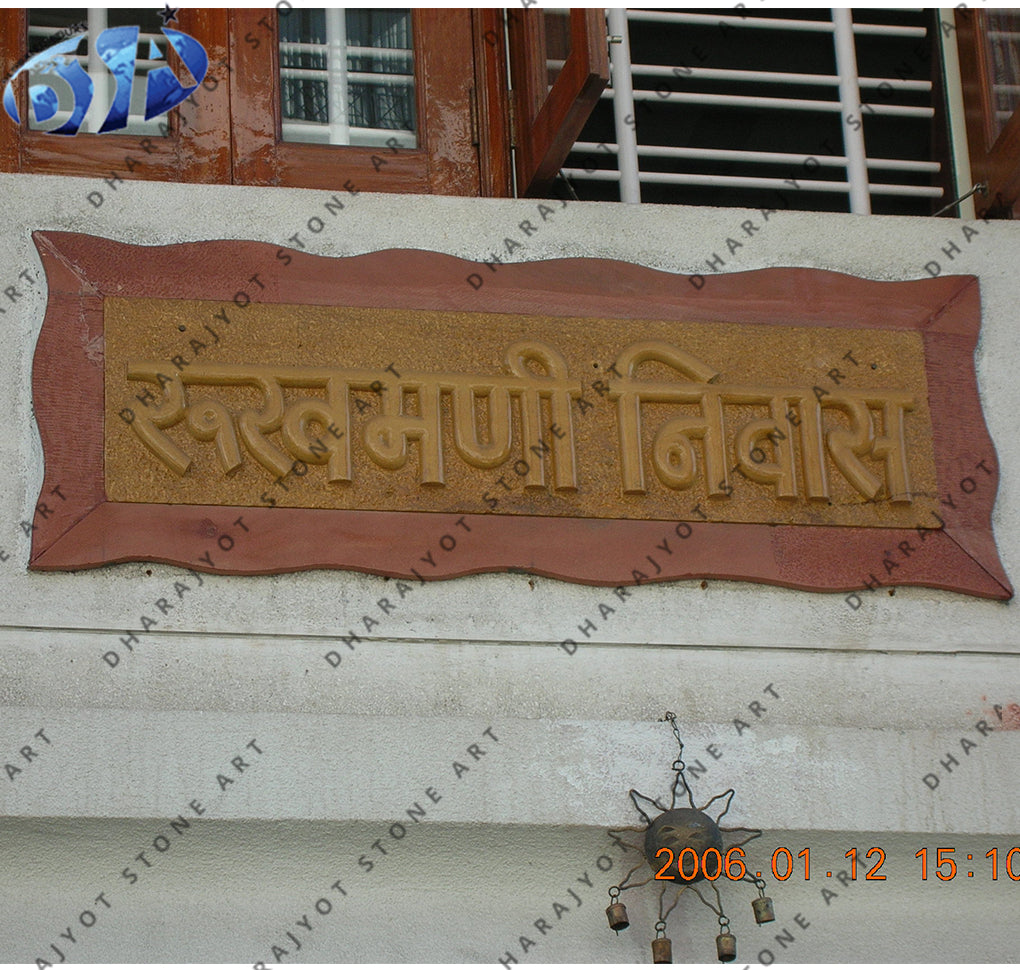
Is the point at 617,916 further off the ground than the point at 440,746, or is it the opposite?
the point at 440,746

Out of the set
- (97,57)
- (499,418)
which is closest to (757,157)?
(499,418)

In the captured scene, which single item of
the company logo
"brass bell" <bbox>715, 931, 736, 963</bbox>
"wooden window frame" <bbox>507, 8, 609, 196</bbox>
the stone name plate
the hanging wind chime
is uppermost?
"wooden window frame" <bbox>507, 8, 609, 196</bbox>

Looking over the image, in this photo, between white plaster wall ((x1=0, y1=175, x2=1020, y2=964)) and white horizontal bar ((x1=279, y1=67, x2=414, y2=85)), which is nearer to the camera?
white plaster wall ((x1=0, y1=175, x2=1020, y2=964))

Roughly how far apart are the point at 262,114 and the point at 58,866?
266 centimetres

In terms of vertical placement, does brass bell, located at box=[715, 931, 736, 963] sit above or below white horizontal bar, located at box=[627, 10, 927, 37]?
below

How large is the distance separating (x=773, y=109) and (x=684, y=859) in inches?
121

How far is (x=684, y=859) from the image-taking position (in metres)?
4.85

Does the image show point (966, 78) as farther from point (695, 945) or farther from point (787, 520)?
point (695, 945)

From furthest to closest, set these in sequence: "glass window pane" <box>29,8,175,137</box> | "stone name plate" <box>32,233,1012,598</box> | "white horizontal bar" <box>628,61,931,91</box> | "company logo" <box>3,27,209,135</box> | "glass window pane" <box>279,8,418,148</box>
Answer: "white horizontal bar" <box>628,61,931,91</box>, "glass window pane" <box>279,8,418,148</box>, "glass window pane" <box>29,8,175,137</box>, "stone name plate" <box>32,233,1012,598</box>, "company logo" <box>3,27,209,135</box>

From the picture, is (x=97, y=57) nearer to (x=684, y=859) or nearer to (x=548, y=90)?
(x=548, y=90)

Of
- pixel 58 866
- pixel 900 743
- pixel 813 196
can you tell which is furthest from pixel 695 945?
pixel 813 196
